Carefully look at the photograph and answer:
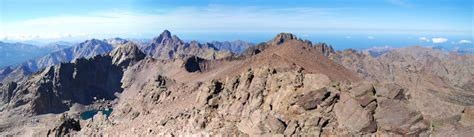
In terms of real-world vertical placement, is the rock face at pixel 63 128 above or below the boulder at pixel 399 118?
below

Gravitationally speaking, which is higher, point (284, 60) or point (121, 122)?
point (284, 60)

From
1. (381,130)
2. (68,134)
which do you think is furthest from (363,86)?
(68,134)

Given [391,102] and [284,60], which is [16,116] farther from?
[391,102]

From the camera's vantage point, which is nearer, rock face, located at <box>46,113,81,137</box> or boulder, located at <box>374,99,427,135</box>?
boulder, located at <box>374,99,427,135</box>

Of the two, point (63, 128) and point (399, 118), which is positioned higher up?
point (399, 118)

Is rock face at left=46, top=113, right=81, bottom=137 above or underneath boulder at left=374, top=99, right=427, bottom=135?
underneath

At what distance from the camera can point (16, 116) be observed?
177 meters

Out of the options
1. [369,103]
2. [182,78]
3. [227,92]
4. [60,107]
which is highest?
[369,103]

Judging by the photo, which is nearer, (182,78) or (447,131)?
(447,131)

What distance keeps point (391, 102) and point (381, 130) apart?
4167 millimetres

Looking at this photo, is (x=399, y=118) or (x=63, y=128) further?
(x=63, y=128)

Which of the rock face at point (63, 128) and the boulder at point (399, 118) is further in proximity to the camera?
the rock face at point (63, 128)

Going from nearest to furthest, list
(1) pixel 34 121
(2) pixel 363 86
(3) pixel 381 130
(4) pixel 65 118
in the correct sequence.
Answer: (3) pixel 381 130 → (2) pixel 363 86 → (4) pixel 65 118 → (1) pixel 34 121

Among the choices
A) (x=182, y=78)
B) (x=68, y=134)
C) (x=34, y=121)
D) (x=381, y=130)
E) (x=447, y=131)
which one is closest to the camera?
(x=447, y=131)
